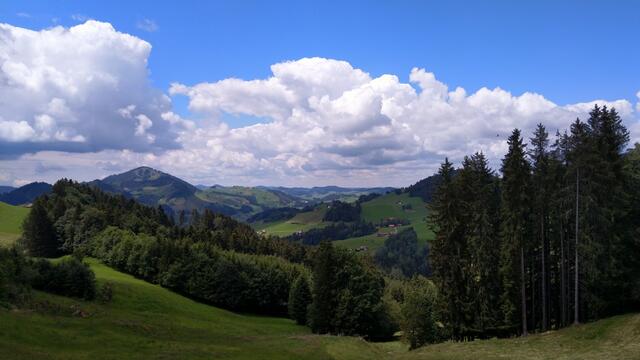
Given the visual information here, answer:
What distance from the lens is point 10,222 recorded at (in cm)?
17412

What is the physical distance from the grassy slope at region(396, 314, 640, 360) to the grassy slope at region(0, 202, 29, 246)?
14074 cm

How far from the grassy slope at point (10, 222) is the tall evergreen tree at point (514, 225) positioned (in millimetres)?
140124

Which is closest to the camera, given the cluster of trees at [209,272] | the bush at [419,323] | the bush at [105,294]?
the bush at [419,323]

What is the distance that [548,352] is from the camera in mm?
39156

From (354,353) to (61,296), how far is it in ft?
156

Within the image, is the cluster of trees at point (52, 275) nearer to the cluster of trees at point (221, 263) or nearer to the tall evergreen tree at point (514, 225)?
the cluster of trees at point (221, 263)

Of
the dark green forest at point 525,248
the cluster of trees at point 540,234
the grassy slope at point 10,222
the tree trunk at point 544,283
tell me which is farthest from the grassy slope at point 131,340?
the grassy slope at point 10,222

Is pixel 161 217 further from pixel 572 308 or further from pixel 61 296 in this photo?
pixel 572 308

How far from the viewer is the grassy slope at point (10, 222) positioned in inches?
5984

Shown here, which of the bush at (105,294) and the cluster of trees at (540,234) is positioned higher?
the cluster of trees at (540,234)

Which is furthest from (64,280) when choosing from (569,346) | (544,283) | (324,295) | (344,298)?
(569,346)

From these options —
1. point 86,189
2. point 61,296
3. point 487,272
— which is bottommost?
point 61,296

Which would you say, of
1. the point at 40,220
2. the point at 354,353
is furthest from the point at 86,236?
the point at 354,353

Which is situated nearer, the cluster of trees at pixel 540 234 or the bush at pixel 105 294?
the cluster of trees at pixel 540 234
